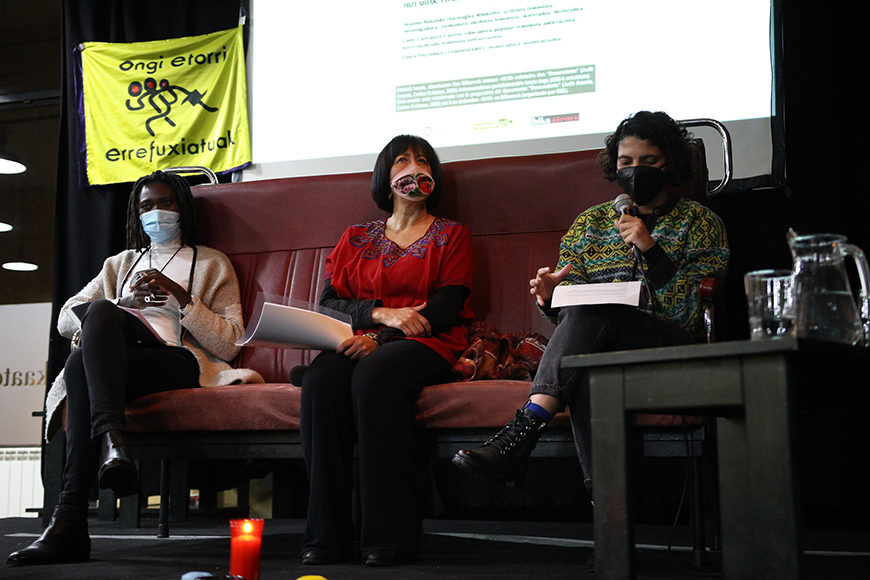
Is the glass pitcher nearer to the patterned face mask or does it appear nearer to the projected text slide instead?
the patterned face mask

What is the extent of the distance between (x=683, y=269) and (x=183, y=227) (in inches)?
62.5

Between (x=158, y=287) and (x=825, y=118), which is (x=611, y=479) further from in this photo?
(x=825, y=118)

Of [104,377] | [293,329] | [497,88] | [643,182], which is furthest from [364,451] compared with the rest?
[497,88]

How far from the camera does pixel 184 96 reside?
365 cm

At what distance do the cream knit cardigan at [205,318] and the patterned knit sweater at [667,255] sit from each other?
102 centimetres

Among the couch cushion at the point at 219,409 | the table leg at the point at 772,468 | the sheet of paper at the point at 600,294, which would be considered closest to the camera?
the table leg at the point at 772,468

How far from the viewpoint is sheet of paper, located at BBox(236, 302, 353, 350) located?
1.98m

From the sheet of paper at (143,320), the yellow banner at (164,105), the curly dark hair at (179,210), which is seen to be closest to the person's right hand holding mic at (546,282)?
the sheet of paper at (143,320)

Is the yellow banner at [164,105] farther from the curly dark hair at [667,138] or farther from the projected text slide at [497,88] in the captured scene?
the curly dark hair at [667,138]

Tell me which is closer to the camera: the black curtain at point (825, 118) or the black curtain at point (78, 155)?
the black curtain at point (825, 118)

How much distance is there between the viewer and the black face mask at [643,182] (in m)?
2.15

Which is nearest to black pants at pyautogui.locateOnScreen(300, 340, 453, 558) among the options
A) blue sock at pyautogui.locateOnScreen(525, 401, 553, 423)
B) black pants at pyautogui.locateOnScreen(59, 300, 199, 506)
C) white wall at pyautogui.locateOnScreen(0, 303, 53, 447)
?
blue sock at pyautogui.locateOnScreen(525, 401, 553, 423)

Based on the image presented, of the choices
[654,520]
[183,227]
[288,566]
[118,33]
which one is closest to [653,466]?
[654,520]

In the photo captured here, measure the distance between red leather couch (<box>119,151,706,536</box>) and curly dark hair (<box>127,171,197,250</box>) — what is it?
0.08m
